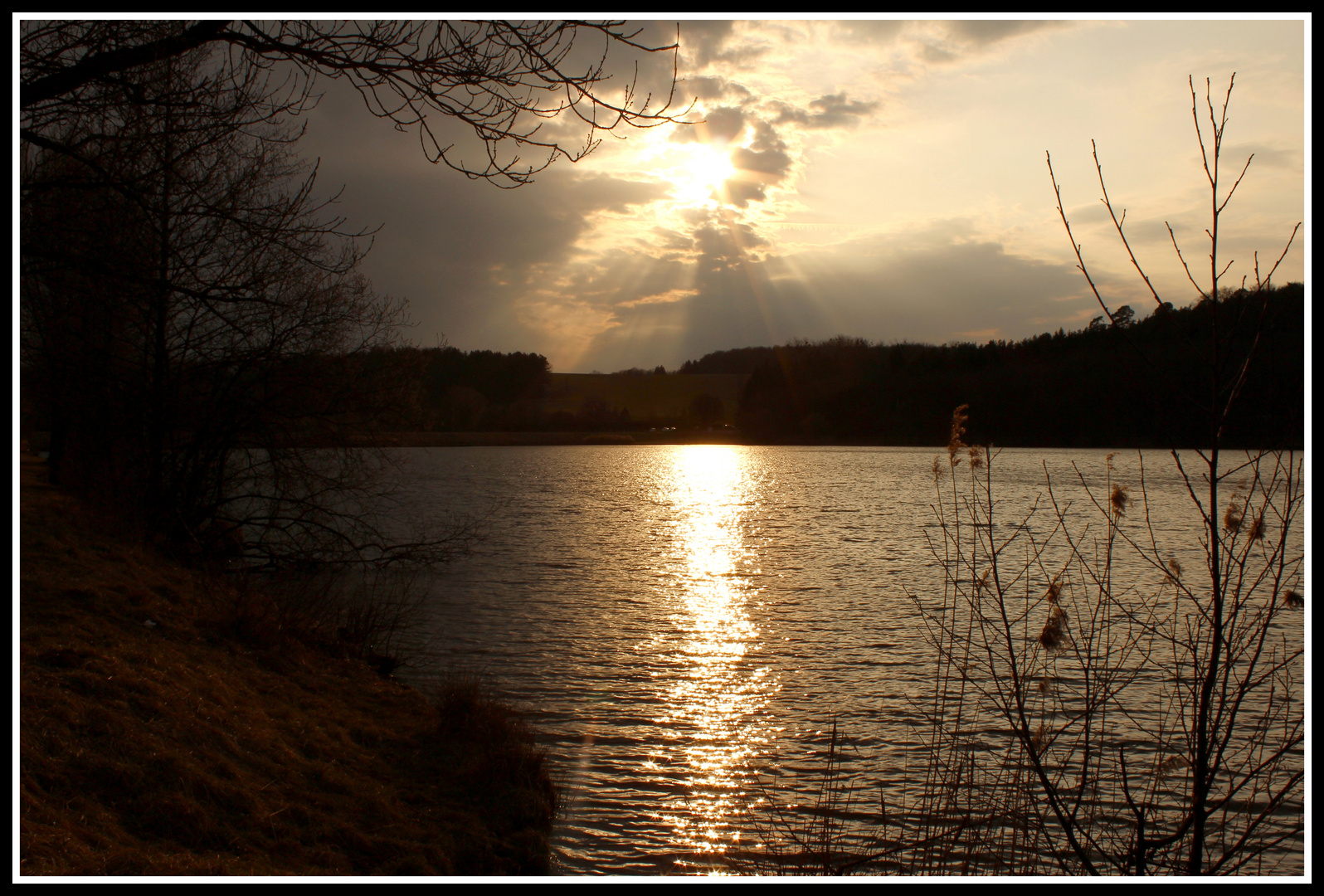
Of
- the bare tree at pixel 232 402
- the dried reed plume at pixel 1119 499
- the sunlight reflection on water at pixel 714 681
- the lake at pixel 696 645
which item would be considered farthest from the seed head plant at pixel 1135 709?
Result: the bare tree at pixel 232 402

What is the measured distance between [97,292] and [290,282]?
7.79m

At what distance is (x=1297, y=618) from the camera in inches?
563

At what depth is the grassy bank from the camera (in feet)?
15.7

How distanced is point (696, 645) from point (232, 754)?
864 cm

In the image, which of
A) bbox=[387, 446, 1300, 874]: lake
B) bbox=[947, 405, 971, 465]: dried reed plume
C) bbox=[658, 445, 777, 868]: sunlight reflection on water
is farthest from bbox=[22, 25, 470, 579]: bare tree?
bbox=[947, 405, 971, 465]: dried reed plume

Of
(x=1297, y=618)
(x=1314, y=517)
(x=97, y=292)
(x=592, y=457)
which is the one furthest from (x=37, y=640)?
(x=592, y=457)

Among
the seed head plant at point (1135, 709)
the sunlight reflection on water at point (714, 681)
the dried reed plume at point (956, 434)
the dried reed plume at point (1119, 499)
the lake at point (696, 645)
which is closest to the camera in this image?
the seed head plant at point (1135, 709)

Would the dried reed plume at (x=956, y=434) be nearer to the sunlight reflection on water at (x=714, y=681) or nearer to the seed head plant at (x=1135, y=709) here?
the seed head plant at (x=1135, y=709)

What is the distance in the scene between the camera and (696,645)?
44.9 ft

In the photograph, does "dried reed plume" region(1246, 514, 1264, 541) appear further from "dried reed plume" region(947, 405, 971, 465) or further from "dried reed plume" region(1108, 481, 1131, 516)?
"dried reed plume" region(947, 405, 971, 465)

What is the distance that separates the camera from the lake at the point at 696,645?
759cm

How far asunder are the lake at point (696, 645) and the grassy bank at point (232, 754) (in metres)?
0.94

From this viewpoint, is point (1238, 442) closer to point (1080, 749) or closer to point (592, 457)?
point (1080, 749)

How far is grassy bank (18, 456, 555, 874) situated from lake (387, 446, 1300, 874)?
0.94 metres
